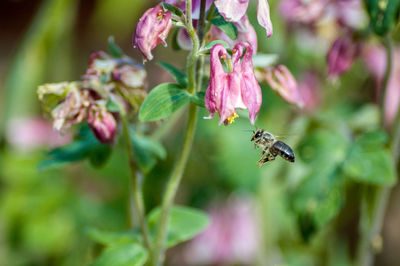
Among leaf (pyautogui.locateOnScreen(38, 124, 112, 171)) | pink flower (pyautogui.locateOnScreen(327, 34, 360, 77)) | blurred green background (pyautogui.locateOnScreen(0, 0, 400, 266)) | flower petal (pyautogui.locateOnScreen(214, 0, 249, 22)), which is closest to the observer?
flower petal (pyautogui.locateOnScreen(214, 0, 249, 22))

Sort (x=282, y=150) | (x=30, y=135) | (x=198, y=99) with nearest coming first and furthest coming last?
1. (x=198, y=99)
2. (x=282, y=150)
3. (x=30, y=135)

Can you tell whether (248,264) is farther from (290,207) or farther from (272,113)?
(290,207)

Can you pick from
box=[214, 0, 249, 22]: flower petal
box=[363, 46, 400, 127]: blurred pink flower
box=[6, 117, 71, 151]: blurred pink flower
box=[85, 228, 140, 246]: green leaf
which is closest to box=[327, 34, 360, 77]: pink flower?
box=[363, 46, 400, 127]: blurred pink flower

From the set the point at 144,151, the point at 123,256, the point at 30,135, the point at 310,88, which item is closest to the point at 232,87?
the point at 144,151

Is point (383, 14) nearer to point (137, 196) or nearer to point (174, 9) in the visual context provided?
point (174, 9)

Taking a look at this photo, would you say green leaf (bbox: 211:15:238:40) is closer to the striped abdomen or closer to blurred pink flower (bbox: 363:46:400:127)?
the striped abdomen

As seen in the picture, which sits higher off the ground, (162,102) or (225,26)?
(225,26)

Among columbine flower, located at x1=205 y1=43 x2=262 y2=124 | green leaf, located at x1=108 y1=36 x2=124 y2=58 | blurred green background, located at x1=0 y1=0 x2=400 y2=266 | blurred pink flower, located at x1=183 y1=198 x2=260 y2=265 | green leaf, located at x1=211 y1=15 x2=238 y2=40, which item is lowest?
blurred pink flower, located at x1=183 y1=198 x2=260 y2=265
